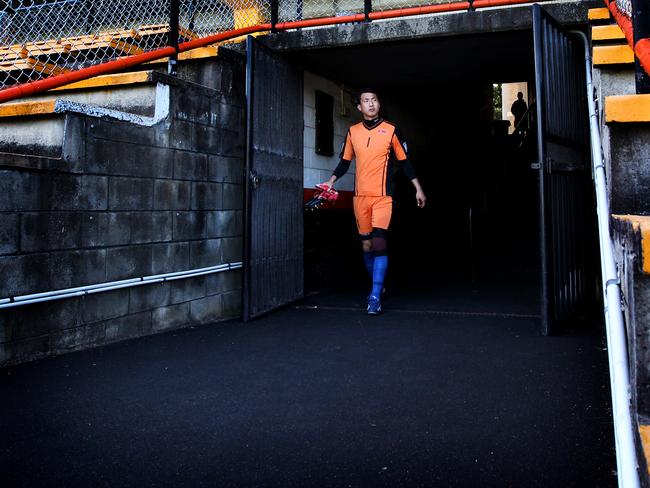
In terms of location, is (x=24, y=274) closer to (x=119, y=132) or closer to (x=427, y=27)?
(x=119, y=132)

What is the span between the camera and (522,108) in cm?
1606

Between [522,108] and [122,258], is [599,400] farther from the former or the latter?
[522,108]

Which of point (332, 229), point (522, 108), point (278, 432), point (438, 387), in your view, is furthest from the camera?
point (522, 108)

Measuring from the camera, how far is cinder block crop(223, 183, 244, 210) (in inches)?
193

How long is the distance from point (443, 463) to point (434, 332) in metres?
2.23

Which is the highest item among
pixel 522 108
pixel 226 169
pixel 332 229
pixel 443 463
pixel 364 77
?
pixel 522 108

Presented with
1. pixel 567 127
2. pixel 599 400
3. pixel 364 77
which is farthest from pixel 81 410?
pixel 364 77

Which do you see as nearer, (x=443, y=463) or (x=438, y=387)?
(x=443, y=463)

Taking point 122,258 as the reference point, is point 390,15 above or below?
above

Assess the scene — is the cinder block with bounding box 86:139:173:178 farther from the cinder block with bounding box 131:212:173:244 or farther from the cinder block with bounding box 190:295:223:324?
the cinder block with bounding box 190:295:223:324

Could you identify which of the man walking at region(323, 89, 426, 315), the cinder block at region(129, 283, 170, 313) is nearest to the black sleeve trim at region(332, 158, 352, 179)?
the man walking at region(323, 89, 426, 315)

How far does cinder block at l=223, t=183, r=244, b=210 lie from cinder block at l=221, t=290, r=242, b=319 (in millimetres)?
784

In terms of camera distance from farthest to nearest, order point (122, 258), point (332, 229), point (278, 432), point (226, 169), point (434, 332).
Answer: point (332, 229)
point (226, 169)
point (434, 332)
point (122, 258)
point (278, 432)

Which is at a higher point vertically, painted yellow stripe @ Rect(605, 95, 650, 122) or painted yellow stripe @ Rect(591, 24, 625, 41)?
painted yellow stripe @ Rect(591, 24, 625, 41)
